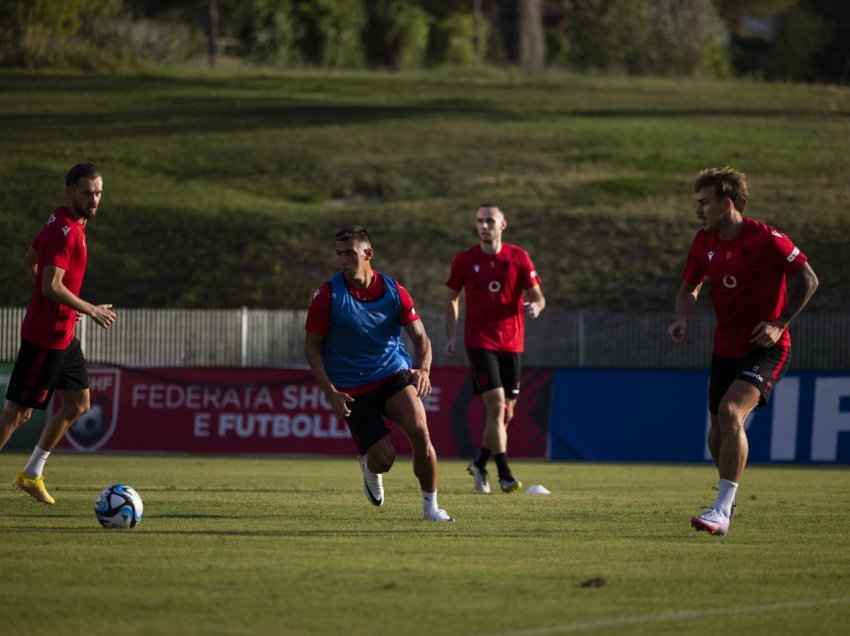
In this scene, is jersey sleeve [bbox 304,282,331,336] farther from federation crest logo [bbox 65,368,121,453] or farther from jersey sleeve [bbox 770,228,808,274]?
federation crest logo [bbox 65,368,121,453]

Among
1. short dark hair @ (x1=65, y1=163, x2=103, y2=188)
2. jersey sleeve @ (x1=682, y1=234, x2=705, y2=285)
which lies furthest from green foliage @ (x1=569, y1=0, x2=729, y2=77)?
short dark hair @ (x1=65, y1=163, x2=103, y2=188)

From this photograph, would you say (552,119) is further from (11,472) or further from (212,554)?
(212,554)

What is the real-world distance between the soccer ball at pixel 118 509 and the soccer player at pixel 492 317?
4694 millimetres

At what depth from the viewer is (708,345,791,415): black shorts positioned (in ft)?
31.6

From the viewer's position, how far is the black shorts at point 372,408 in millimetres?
9883

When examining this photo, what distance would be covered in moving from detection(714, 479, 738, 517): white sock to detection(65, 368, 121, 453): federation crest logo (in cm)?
1392

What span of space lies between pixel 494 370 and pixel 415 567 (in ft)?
19.3

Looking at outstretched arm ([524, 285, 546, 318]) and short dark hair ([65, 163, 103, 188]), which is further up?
short dark hair ([65, 163, 103, 188])

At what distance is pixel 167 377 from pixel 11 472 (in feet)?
22.0

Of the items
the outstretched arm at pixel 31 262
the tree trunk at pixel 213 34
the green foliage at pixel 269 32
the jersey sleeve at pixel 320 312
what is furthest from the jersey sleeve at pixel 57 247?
the green foliage at pixel 269 32

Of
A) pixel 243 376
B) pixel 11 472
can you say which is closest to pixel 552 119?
pixel 243 376

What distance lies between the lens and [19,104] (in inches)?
1987

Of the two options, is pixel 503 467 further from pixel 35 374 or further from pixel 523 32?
pixel 523 32

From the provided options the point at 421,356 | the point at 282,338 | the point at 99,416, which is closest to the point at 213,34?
the point at 282,338
